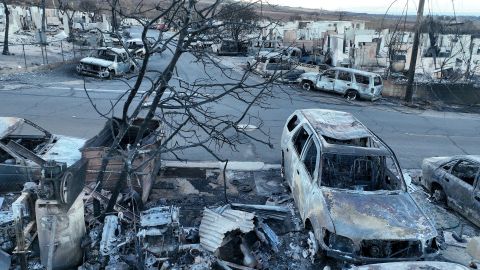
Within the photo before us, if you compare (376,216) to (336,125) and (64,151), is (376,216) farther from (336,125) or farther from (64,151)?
(64,151)

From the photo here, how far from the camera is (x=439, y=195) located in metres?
9.33

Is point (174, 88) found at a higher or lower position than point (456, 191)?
higher

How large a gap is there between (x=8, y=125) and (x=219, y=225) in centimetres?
534

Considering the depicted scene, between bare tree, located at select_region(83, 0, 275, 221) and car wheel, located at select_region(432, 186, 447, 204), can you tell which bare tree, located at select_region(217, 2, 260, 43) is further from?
car wheel, located at select_region(432, 186, 447, 204)

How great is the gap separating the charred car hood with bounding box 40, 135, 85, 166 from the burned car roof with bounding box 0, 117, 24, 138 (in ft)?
2.69

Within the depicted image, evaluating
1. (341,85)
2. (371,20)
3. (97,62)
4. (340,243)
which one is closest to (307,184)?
Answer: (340,243)

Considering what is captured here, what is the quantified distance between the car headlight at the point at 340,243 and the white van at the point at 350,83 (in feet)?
48.5

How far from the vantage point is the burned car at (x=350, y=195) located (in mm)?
6484

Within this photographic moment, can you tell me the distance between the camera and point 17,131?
9375 millimetres

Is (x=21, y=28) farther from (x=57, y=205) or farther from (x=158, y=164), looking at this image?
(x=57, y=205)

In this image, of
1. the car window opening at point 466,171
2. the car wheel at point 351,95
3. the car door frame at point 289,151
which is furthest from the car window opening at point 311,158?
the car wheel at point 351,95

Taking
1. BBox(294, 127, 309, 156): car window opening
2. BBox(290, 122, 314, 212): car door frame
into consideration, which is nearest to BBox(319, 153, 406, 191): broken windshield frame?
BBox(290, 122, 314, 212): car door frame

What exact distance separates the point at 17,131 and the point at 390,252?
7.79 metres

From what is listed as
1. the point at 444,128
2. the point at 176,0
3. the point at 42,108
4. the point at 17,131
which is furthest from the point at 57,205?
the point at 444,128
